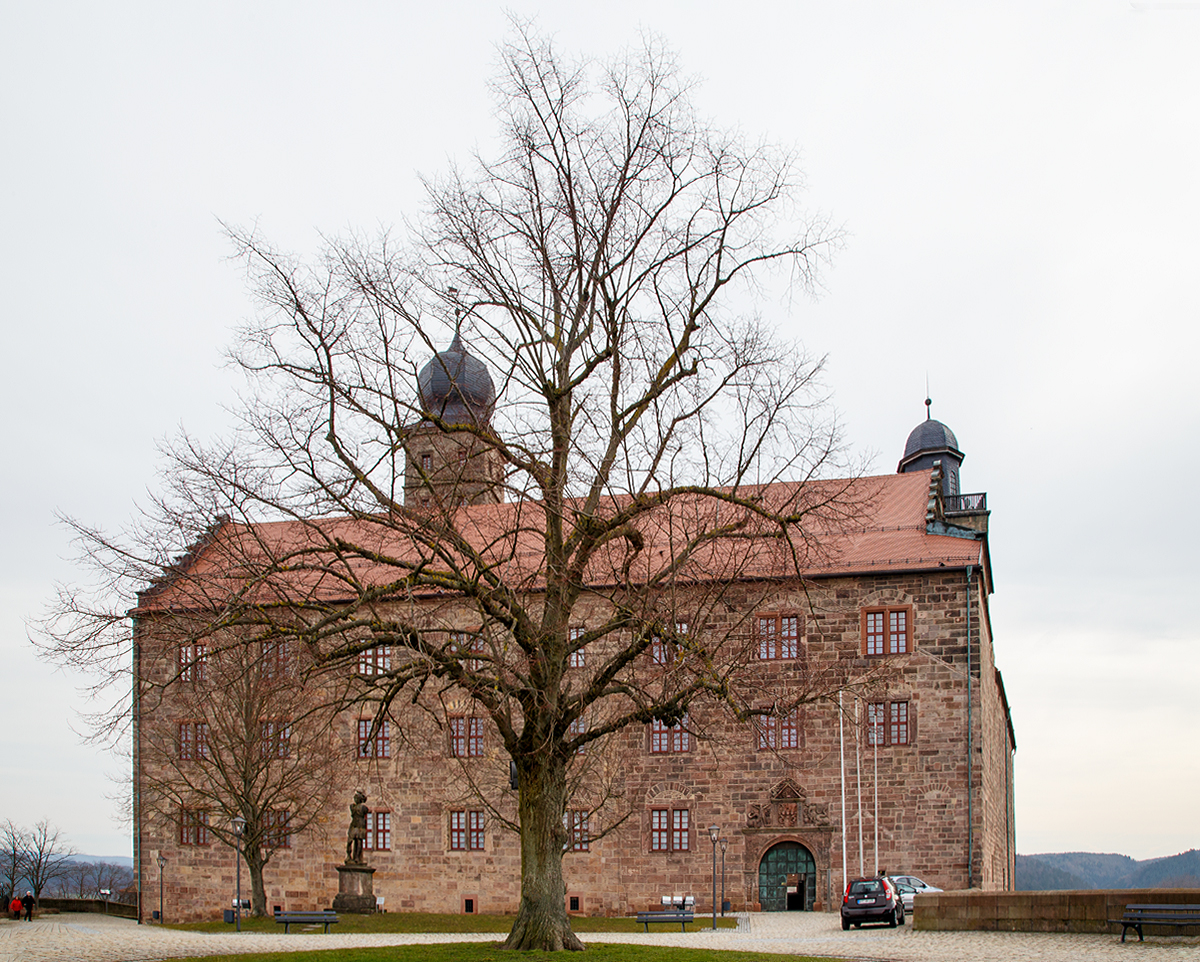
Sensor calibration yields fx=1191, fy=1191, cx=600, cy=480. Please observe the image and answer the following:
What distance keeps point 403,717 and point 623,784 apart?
6.75m

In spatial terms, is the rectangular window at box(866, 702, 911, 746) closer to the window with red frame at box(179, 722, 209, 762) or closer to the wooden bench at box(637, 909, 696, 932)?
the wooden bench at box(637, 909, 696, 932)

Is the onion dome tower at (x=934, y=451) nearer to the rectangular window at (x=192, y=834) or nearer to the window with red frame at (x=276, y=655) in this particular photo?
the rectangular window at (x=192, y=834)

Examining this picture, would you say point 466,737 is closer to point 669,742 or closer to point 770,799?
point 669,742

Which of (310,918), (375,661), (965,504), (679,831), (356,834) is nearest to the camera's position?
(375,661)

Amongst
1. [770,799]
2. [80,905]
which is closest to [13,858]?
[80,905]

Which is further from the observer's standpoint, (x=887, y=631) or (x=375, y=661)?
(x=887, y=631)

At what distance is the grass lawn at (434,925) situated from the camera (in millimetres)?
26094

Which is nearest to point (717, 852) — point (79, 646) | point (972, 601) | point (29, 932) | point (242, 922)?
point (972, 601)

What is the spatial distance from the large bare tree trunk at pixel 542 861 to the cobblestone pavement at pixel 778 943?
302 cm

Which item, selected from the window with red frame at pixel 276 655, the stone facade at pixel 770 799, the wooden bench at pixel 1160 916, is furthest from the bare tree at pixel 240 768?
the wooden bench at pixel 1160 916

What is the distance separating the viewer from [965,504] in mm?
37812

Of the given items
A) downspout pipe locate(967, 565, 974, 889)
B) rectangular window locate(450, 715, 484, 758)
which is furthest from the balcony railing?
rectangular window locate(450, 715, 484, 758)

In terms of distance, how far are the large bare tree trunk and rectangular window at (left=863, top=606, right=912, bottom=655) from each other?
16.4m

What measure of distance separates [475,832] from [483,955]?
61.0ft
